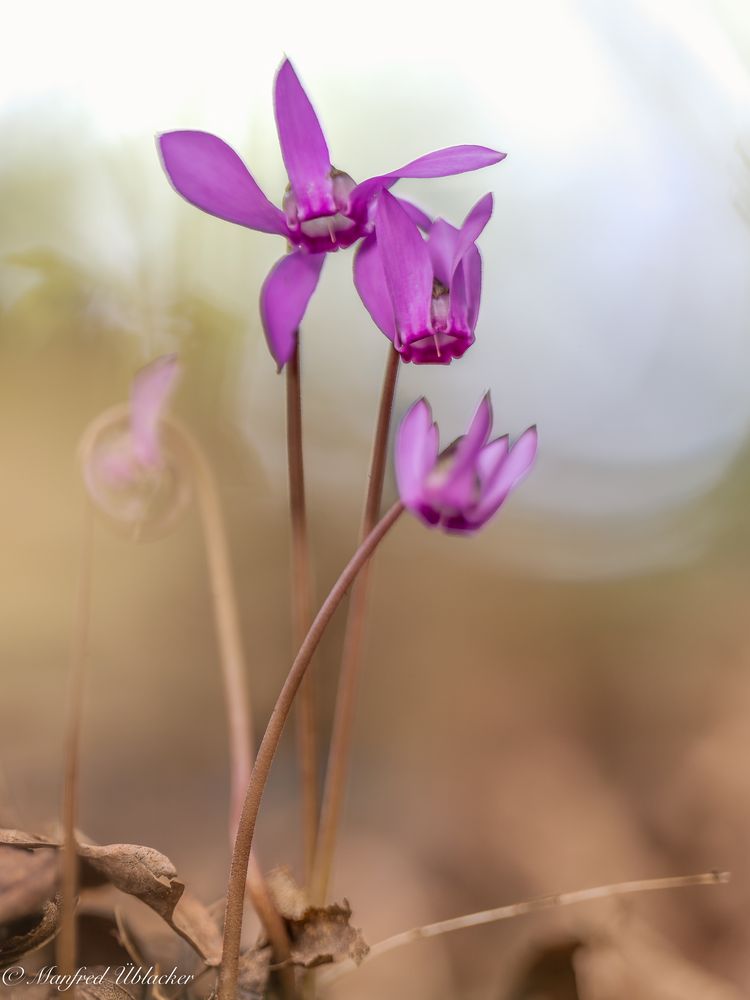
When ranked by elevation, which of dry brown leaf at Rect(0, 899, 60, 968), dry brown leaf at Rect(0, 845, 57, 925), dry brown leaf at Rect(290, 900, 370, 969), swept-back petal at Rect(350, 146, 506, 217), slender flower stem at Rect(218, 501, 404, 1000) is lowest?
dry brown leaf at Rect(290, 900, 370, 969)

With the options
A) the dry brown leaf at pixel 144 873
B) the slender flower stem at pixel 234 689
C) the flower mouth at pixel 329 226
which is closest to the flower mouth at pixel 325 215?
the flower mouth at pixel 329 226

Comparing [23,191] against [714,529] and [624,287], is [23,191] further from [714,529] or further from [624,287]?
[714,529]

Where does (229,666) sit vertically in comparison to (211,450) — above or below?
below

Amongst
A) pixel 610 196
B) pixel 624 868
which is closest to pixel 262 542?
pixel 624 868

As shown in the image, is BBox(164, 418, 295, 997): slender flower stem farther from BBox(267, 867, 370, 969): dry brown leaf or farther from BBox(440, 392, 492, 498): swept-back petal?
BBox(440, 392, 492, 498): swept-back petal

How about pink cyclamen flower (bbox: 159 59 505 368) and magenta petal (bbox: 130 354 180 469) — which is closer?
pink cyclamen flower (bbox: 159 59 505 368)

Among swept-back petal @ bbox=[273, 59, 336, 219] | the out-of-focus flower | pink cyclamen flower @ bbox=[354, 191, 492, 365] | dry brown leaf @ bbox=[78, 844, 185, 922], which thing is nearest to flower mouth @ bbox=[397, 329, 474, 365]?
pink cyclamen flower @ bbox=[354, 191, 492, 365]
